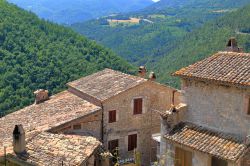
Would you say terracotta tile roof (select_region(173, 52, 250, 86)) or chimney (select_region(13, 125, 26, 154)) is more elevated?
terracotta tile roof (select_region(173, 52, 250, 86))

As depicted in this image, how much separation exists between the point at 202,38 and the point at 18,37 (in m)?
54.1

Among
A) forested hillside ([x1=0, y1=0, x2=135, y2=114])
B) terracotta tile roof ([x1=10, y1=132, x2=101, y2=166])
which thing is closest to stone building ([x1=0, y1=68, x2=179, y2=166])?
terracotta tile roof ([x1=10, y1=132, x2=101, y2=166])

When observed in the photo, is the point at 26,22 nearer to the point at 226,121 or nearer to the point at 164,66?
the point at 164,66

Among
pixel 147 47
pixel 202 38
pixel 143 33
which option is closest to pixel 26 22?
pixel 202 38

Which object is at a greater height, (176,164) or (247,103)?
(247,103)

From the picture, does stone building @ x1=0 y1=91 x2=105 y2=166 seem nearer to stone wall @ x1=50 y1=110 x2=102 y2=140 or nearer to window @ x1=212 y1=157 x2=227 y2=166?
stone wall @ x1=50 y1=110 x2=102 y2=140

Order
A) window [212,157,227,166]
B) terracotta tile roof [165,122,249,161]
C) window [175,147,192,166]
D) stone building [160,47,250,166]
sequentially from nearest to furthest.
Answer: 1. terracotta tile roof [165,122,249,161]
2. stone building [160,47,250,166]
3. window [212,157,227,166]
4. window [175,147,192,166]

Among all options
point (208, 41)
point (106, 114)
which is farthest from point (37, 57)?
point (208, 41)

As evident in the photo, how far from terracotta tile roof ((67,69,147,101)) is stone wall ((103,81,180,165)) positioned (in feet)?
1.36

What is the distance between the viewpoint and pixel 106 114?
25.2 meters

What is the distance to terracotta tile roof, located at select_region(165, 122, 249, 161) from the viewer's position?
15.6 metres

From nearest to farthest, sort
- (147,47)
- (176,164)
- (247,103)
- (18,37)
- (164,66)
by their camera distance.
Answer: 1. (247,103)
2. (176,164)
3. (18,37)
4. (164,66)
5. (147,47)

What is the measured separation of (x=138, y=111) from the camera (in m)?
26.6

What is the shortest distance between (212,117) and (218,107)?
0.55m
